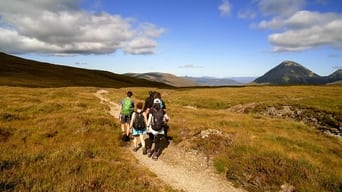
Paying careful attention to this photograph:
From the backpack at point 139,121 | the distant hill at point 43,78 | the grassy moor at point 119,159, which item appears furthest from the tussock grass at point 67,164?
the distant hill at point 43,78

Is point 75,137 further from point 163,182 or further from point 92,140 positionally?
point 163,182

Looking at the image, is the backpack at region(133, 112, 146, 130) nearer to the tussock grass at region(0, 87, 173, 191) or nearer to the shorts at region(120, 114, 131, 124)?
the tussock grass at region(0, 87, 173, 191)

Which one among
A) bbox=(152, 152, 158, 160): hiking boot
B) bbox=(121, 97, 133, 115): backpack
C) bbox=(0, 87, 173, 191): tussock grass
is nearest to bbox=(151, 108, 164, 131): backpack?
bbox=(152, 152, 158, 160): hiking boot

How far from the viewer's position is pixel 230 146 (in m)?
14.8

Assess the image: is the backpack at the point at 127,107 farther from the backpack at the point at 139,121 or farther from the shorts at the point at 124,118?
the backpack at the point at 139,121

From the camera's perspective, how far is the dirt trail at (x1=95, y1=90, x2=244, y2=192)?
10.8 m

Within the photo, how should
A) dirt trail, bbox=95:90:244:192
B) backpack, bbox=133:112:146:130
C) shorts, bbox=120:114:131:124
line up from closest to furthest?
dirt trail, bbox=95:90:244:192 → backpack, bbox=133:112:146:130 → shorts, bbox=120:114:131:124

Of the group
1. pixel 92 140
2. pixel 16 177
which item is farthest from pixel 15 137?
pixel 16 177

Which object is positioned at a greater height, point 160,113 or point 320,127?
point 160,113

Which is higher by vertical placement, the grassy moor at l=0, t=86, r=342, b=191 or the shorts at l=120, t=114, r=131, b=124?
the shorts at l=120, t=114, r=131, b=124

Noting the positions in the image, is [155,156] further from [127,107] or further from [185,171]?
[127,107]

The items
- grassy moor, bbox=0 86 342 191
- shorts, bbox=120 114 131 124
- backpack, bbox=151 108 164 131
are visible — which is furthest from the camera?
shorts, bbox=120 114 131 124

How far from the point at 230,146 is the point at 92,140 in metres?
7.79

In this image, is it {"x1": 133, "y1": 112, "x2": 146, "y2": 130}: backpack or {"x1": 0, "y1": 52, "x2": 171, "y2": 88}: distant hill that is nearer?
{"x1": 133, "y1": 112, "x2": 146, "y2": 130}: backpack
